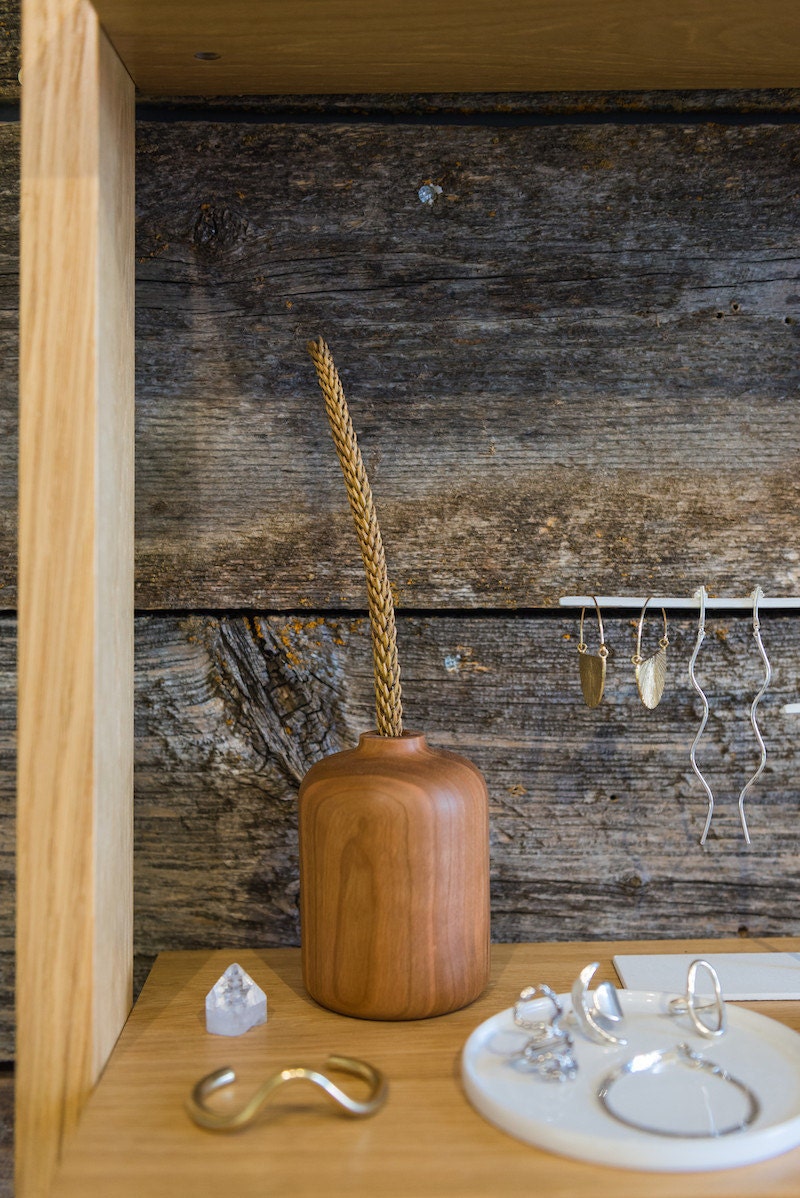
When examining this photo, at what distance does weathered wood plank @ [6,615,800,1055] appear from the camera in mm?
704

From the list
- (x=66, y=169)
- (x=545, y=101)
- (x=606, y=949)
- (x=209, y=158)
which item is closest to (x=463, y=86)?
(x=545, y=101)

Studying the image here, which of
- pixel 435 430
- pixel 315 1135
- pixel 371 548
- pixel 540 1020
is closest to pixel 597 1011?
pixel 540 1020

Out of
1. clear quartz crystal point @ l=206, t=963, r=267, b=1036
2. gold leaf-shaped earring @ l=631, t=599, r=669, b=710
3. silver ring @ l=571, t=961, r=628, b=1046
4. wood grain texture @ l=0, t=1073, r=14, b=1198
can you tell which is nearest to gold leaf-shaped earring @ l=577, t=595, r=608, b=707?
gold leaf-shaped earring @ l=631, t=599, r=669, b=710

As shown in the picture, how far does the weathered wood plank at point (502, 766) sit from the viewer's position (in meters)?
0.70

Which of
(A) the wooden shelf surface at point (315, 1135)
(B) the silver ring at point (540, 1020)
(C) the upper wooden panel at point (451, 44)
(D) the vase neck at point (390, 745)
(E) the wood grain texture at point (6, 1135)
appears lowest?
(E) the wood grain texture at point (6, 1135)

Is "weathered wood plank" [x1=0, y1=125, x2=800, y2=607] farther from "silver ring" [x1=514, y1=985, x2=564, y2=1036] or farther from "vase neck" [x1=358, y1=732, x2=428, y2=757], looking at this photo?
"silver ring" [x1=514, y1=985, x2=564, y2=1036]

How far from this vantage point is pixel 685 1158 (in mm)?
422

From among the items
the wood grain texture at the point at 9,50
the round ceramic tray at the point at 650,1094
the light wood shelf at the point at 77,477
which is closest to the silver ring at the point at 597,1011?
the round ceramic tray at the point at 650,1094

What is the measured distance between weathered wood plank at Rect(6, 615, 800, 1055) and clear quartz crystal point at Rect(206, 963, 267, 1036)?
15cm

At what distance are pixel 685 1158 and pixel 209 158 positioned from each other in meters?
0.67

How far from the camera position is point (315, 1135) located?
0.45m

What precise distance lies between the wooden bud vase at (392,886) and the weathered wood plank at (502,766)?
137 mm

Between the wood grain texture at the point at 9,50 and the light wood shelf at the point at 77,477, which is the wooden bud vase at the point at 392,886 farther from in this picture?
the wood grain texture at the point at 9,50

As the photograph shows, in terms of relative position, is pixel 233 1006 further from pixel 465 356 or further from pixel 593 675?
pixel 465 356
